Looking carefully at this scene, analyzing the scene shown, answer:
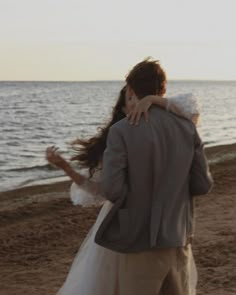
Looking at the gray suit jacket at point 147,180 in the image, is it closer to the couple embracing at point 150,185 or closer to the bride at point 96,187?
the couple embracing at point 150,185

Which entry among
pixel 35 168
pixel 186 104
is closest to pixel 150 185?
pixel 186 104

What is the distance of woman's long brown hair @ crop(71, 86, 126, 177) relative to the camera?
11.8ft

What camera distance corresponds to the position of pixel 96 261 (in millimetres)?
3674

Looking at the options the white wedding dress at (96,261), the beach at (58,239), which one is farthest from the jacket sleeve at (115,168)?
the beach at (58,239)

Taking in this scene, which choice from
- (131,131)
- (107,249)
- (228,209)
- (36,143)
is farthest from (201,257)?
(36,143)

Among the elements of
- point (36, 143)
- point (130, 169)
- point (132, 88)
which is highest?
point (132, 88)

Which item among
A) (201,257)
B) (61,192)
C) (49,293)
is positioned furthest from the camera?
(61,192)

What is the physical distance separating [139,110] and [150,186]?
370 mm

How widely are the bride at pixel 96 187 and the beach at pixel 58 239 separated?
2357 mm

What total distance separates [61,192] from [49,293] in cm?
665

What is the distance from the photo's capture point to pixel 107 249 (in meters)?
3.56

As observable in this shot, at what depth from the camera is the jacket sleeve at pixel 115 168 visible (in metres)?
3.16

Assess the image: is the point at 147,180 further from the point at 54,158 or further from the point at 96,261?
the point at 96,261

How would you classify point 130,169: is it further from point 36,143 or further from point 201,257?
point 36,143
